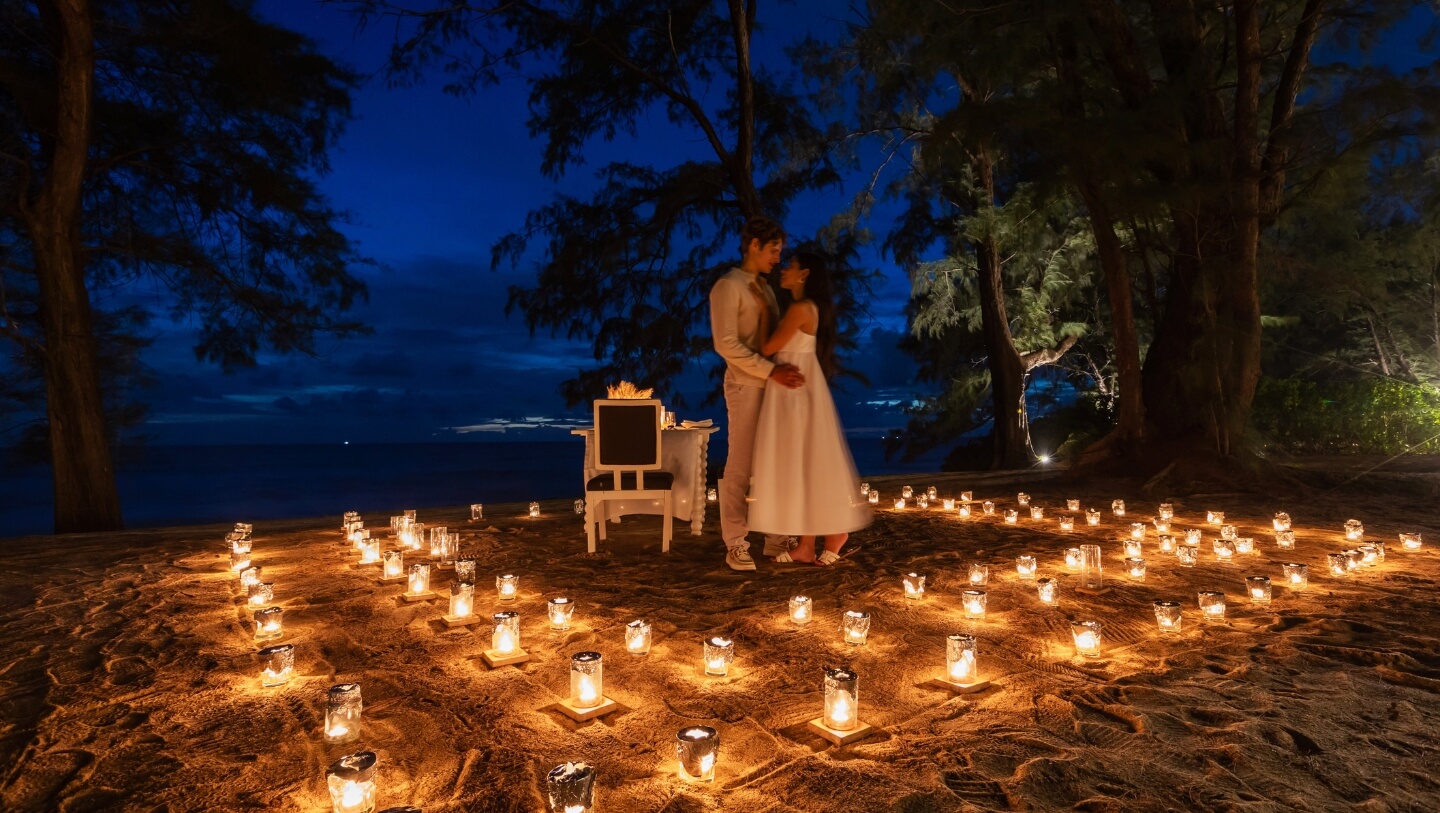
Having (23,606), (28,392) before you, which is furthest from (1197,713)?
(28,392)

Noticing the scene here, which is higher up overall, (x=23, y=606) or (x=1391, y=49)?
(x=1391, y=49)

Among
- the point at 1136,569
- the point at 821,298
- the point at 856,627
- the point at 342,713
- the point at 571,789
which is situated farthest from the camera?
the point at 821,298

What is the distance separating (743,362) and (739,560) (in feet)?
3.62

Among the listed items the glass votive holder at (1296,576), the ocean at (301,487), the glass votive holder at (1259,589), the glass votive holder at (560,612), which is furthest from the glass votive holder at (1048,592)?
the ocean at (301,487)

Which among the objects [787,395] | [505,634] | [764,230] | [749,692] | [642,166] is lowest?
[749,692]

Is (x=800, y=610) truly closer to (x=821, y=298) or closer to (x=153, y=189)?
(x=821, y=298)

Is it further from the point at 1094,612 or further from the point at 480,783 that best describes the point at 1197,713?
the point at 480,783

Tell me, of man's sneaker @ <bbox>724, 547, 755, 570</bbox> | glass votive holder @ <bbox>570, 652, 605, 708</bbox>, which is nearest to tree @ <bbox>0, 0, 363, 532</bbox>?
man's sneaker @ <bbox>724, 547, 755, 570</bbox>

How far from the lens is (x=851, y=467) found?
4.00 metres

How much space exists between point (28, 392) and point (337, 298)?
2976mm

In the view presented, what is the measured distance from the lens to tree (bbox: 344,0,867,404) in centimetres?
966

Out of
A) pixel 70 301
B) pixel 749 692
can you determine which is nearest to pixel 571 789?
pixel 749 692

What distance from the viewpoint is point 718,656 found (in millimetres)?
2402

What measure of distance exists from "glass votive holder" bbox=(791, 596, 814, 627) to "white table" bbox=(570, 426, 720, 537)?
214 cm
